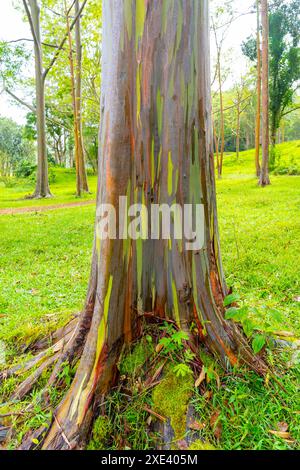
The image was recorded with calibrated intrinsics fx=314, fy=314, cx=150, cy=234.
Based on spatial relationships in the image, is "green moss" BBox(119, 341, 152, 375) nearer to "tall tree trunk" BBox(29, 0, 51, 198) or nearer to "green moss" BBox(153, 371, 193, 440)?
"green moss" BBox(153, 371, 193, 440)

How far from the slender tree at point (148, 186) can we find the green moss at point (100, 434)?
6 centimetres

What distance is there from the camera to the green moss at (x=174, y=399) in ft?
5.72

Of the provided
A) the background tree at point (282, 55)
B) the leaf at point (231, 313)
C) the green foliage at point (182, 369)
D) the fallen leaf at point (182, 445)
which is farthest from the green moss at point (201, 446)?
the background tree at point (282, 55)

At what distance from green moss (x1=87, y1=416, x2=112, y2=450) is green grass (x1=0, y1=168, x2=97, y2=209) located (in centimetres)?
1388

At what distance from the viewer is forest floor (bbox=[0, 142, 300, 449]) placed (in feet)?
5.70

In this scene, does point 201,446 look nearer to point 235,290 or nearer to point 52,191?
point 235,290

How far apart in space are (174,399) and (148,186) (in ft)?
4.12

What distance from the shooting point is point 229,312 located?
6.40 feet

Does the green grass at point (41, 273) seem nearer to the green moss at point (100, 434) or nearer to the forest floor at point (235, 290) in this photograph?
the forest floor at point (235, 290)

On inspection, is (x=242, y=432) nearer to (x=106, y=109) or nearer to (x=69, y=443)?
(x=69, y=443)

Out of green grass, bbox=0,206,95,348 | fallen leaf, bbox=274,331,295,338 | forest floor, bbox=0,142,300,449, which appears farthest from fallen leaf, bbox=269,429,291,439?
green grass, bbox=0,206,95,348

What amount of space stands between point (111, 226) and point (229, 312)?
902 mm

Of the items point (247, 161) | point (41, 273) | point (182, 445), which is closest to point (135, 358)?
point (182, 445)

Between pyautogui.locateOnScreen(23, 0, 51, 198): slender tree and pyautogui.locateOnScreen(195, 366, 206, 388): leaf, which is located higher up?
pyautogui.locateOnScreen(23, 0, 51, 198): slender tree
